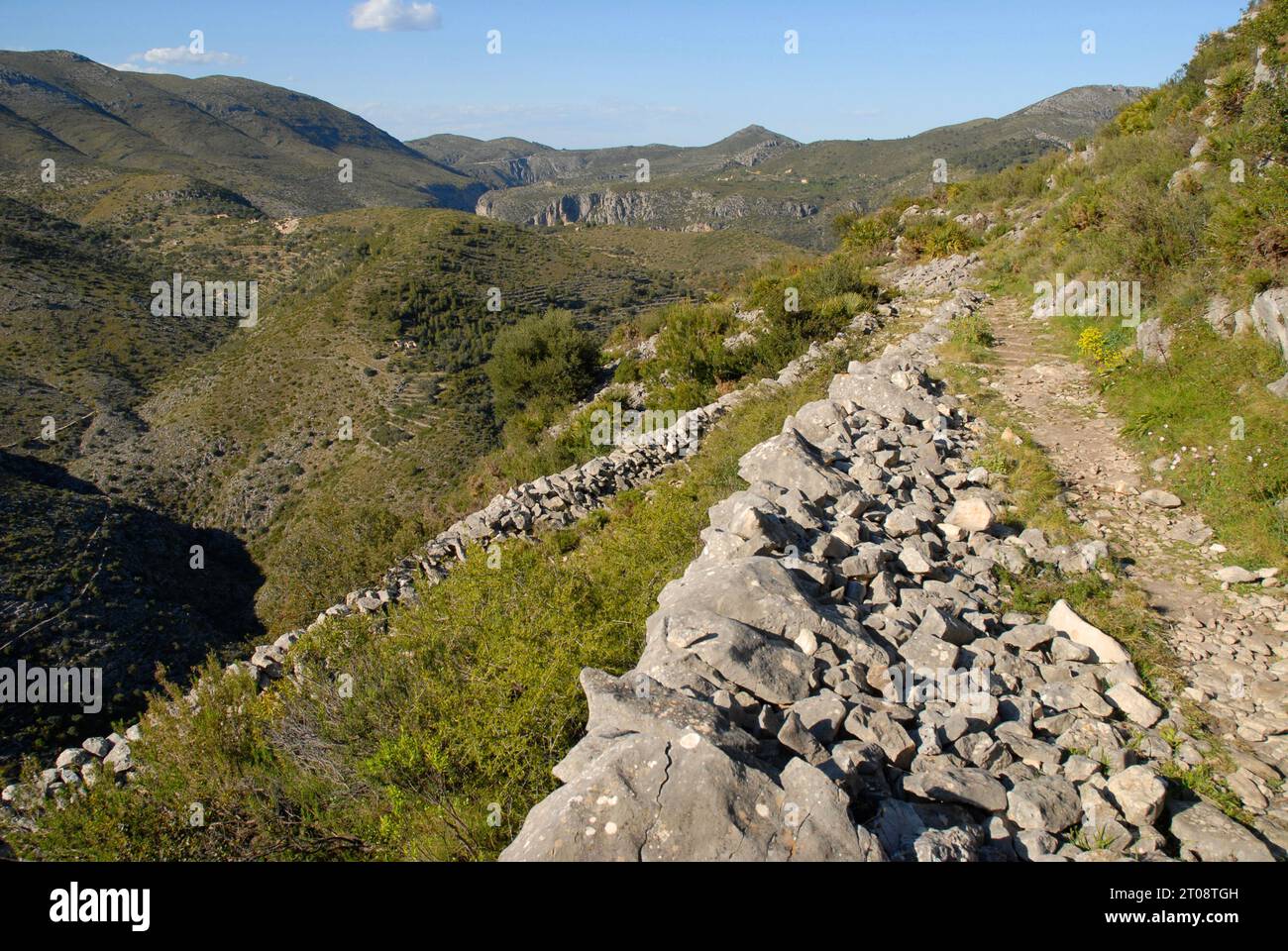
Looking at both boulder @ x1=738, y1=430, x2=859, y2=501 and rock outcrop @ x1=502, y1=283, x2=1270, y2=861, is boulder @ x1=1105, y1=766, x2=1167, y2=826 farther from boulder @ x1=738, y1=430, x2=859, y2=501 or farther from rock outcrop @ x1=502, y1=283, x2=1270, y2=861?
boulder @ x1=738, y1=430, x2=859, y2=501

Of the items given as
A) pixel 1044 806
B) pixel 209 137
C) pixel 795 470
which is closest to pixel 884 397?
pixel 795 470

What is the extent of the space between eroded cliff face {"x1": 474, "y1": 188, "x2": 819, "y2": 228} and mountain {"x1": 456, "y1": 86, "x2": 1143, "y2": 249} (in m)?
0.19

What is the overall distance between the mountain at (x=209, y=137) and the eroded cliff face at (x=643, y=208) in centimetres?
1504

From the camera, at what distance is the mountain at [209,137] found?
73938 mm

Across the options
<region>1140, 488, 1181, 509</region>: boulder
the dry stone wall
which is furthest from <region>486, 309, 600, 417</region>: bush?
<region>1140, 488, 1181, 509</region>: boulder

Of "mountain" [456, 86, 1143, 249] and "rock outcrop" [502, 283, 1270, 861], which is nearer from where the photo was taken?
"rock outcrop" [502, 283, 1270, 861]

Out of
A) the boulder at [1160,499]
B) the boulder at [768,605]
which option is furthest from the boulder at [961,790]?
the boulder at [1160,499]

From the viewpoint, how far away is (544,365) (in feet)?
59.1

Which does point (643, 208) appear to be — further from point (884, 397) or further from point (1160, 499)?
point (1160, 499)

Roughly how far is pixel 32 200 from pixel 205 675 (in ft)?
203

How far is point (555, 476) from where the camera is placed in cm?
1007

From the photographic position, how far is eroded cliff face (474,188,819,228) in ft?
316

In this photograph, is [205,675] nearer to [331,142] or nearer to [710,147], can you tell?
[331,142]
